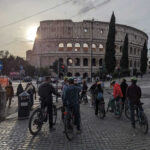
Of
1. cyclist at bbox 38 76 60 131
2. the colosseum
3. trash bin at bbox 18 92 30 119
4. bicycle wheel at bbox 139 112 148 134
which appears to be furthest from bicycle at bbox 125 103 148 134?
the colosseum

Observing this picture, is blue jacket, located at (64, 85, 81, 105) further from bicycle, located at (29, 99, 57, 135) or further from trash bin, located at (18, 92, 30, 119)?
trash bin, located at (18, 92, 30, 119)

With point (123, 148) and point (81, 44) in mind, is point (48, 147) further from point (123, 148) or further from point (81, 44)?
point (81, 44)

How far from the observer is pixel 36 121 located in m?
6.12

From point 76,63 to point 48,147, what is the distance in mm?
62317

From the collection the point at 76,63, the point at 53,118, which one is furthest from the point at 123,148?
the point at 76,63

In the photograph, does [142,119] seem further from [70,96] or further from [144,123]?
[70,96]

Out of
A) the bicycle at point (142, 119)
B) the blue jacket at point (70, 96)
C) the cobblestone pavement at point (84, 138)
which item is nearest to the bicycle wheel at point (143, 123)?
the bicycle at point (142, 119)

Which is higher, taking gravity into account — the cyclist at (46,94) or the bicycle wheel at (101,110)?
the cyclist at (46,94)

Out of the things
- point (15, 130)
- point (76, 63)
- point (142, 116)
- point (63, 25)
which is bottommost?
point (15, 130)

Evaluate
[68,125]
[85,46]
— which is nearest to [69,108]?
[68,125]

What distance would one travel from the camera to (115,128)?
22.0ft

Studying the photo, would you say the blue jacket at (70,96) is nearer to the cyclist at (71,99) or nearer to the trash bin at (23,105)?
the cyclist at (71,99)

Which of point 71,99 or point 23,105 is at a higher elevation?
point 71,99

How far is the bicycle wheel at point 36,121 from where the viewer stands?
6008 millimetres
